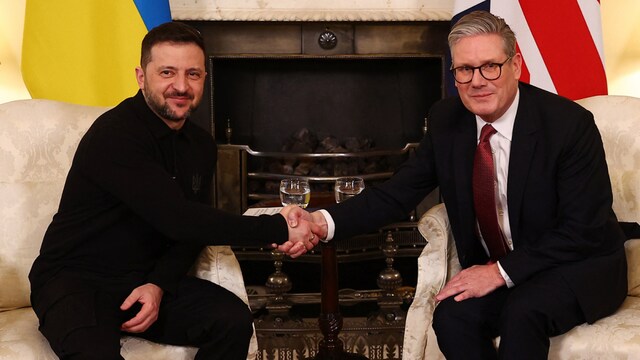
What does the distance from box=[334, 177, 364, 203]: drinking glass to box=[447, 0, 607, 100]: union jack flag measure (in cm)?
118

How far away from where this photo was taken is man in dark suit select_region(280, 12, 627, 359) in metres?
1.88

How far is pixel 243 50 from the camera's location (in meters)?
3.88

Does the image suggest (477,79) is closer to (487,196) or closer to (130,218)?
(487,196)

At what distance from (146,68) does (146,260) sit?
506mm

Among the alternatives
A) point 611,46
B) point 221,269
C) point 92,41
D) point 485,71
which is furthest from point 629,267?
point 92,41

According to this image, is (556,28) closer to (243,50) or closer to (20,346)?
(243,50)

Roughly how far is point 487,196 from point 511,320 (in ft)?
1.21

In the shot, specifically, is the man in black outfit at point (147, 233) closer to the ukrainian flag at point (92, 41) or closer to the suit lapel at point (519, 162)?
the suit lapel at point (519, 162)

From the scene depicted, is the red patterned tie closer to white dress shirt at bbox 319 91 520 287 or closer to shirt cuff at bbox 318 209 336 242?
white dress shirt at bbox 319 91 520 287

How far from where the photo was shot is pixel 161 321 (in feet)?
6.31

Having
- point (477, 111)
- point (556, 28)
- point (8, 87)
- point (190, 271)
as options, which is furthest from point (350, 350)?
point (8, 87)

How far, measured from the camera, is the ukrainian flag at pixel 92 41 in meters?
3.20

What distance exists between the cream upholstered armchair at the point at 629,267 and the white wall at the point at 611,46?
1551 mm

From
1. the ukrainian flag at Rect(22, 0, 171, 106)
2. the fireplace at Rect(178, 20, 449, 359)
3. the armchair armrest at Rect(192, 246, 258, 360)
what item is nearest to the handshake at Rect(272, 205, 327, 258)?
the armchair armrest at Rect(192, 246, 258, 360)
